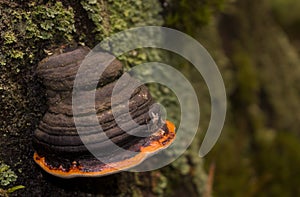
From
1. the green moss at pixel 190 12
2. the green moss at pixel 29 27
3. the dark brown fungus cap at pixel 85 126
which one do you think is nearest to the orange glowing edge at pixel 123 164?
the dark brown fungus cap at pixel 85 126

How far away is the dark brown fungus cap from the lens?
1.79m

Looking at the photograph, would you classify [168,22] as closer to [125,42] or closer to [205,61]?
[125,42]

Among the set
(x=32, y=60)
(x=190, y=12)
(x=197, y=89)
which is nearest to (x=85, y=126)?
(x=32, y=60)

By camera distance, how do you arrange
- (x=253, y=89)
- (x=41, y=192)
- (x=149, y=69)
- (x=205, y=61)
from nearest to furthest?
1. (x=41, y=192)
2. (x=149, y=69)
3. (x=205, y=61)
4. (x=253, y=89)

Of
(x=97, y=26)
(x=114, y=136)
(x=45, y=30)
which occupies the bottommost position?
(x=114, y=136)

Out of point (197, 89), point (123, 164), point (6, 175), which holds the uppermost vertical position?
point (197, 89)

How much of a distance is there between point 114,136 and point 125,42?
2.23ft

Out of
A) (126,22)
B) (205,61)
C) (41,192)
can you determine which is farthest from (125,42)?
(205,61)

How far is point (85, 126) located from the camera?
180 cm

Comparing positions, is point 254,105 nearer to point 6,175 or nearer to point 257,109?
point 257,109

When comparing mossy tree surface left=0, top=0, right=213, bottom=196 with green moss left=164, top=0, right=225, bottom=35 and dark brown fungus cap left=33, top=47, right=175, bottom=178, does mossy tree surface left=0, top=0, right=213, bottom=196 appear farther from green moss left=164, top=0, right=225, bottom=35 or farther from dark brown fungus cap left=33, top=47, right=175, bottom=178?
green moss left=164, top=0, right=225, bottom=35

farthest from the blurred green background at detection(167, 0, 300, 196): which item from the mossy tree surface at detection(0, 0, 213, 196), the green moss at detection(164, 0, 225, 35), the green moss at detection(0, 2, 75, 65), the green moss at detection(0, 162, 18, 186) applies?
the green moss at detection(0, 162, 18, 186)

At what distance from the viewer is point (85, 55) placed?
192 centimetres

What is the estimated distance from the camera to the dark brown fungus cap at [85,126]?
1788 millimetres
